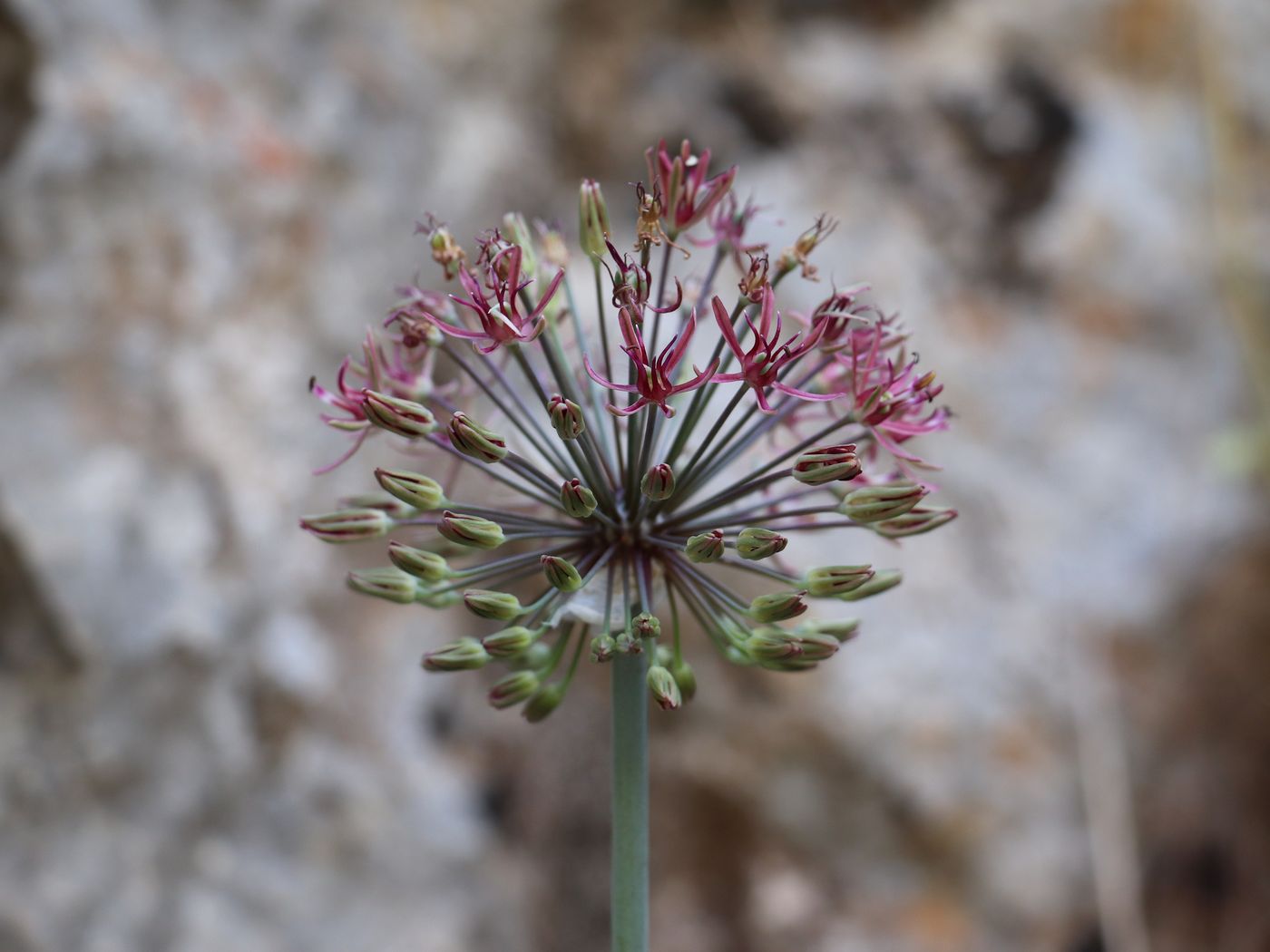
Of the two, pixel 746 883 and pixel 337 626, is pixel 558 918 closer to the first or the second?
pixel 746 883

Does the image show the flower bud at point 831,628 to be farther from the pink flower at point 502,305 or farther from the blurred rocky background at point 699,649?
the blurred rocky background at point 699,649

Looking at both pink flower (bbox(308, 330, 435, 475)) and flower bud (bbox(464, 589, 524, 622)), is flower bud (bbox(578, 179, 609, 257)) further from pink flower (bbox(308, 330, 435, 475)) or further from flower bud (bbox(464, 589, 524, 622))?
flower bud (bbox(464, 589, 524, 622))

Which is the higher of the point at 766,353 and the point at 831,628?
the point at 766,353

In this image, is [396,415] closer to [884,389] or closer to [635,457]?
[635,457]

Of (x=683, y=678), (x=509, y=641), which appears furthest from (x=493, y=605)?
(x=683, y=678)

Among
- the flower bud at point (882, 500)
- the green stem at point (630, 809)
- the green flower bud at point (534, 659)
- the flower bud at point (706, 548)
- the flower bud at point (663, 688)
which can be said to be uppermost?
the flower bud at point (882, 500)

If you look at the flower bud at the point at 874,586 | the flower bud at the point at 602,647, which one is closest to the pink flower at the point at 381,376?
the flower bud at the point at 602,647

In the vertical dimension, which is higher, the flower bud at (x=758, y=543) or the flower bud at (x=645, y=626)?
the flower bud at (x=758, y=543)

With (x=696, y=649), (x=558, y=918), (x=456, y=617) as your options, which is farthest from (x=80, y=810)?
(x=696, y=649)

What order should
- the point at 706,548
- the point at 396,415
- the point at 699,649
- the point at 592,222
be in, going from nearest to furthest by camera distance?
the point at 706,548
the point at 396,415
the point at 592,222
the point at 699,649
